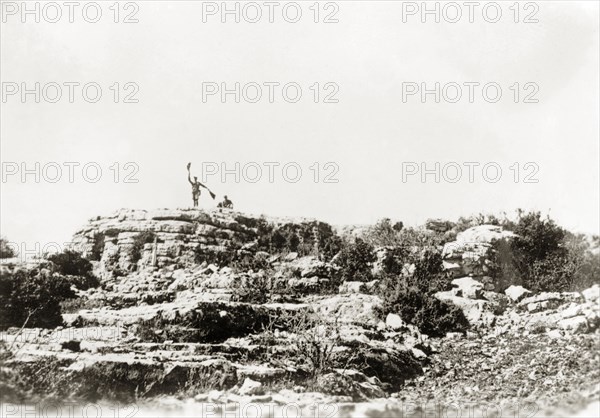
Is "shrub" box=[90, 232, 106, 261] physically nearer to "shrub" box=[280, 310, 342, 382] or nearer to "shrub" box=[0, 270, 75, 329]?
"shrub" box=[0, 270, 75, 329]

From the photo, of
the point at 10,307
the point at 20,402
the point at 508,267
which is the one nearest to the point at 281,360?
the point at 20,402

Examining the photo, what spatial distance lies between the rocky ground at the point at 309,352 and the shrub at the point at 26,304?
1.57 feet

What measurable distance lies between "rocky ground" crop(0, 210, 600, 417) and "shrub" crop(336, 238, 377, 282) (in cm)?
65

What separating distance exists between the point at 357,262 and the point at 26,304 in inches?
381

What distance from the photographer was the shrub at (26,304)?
12.8 metres

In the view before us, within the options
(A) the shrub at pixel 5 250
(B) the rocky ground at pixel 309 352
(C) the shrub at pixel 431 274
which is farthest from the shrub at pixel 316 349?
(A) the shrub at pixel 5 250

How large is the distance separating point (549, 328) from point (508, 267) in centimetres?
474

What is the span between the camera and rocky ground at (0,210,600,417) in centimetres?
827

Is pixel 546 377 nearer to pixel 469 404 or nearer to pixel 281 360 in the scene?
pixel 469 404

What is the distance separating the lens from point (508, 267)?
16.3 metres

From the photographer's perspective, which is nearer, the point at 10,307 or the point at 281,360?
the point at 281,360

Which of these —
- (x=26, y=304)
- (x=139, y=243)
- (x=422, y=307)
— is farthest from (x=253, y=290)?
(x=139, y=243)

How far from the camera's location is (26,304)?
1327 cm

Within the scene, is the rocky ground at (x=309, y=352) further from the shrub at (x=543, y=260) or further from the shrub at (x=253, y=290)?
the shrub at (x=543, y=260)
